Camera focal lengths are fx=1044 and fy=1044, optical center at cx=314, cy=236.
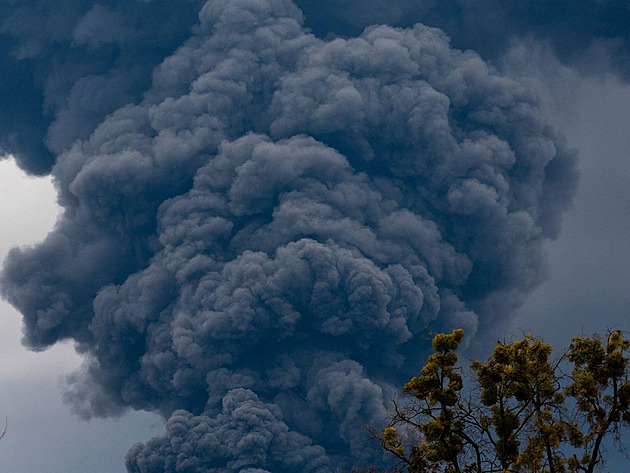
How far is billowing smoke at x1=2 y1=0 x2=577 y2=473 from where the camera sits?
46562mm

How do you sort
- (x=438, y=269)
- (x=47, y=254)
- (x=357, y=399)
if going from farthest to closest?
(x=47, y=254)
(x=438, y=269)
(x=357, y=399)

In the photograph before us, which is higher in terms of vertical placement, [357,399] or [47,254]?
[47,254]

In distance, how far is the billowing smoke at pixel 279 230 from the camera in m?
46.6

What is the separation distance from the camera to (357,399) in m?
45.8

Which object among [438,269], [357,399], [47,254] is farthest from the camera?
[47,254]

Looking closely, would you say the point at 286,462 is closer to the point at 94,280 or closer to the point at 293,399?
the point at 293,399

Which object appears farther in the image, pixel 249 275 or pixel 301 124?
pixel 301 124

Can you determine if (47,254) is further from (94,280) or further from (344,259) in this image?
(344,259)

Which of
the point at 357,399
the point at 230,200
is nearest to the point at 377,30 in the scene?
the point at 230,200

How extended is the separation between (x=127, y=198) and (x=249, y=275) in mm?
8430

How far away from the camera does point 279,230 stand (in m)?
47.8

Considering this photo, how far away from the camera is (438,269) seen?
161ft

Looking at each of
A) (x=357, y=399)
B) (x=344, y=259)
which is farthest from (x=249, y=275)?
(x=357, y=399)

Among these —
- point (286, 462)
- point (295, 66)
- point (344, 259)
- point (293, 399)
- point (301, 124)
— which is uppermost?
point (295, 66)
